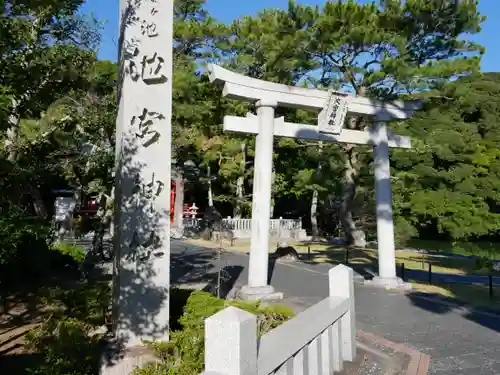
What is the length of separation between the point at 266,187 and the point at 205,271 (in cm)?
451

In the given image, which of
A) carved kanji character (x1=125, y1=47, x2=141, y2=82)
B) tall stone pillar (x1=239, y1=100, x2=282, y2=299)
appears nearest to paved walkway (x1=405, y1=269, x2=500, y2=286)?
tall stone pillar (x1=239, y1=100, x2=282, y2=299)

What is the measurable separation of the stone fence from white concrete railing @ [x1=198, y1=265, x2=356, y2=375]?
1987 centimetres

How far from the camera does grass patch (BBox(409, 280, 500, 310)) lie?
8735 mm

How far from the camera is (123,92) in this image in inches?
203

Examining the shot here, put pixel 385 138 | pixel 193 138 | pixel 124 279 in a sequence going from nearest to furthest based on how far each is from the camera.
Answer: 1. pixel 124 279
2. pixel 385 138
3. pixel 193 138

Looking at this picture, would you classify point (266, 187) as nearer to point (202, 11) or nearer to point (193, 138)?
point (193, 138)

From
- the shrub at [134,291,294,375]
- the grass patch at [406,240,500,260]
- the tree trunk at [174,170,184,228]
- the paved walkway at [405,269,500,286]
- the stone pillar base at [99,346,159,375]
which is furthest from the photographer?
the tree trunk at [174,170,184,228]

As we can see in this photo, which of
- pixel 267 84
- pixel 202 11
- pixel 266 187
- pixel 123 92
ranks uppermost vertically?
pixel 202 11

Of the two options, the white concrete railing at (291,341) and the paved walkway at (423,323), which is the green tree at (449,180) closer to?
the paved walkway at (423,323)

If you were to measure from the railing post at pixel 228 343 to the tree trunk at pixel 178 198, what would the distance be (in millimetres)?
23664

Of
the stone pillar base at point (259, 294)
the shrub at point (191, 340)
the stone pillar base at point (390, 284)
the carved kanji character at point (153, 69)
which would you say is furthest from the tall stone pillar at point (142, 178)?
the stone pillar base at point (390, 284)

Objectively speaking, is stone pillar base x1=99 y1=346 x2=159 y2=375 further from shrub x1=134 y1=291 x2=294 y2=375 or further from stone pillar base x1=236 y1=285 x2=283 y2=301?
stone pillar base x1=236 y1=285 x2=283 y2=301

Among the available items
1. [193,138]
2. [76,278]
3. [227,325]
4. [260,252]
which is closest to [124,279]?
[227,325]

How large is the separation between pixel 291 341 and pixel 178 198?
2326cm
